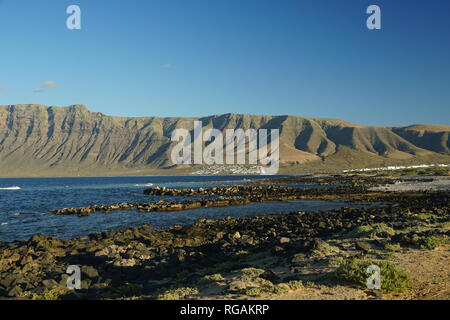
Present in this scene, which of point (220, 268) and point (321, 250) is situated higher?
point (321, 250)

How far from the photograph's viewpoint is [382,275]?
10.9 m

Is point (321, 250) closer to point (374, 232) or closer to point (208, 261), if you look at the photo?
point (374, 232)

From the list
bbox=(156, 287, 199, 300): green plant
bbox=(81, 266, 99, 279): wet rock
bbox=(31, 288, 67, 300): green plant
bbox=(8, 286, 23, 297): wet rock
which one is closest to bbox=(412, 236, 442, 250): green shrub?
bbox=(156, 287, 199, 300): green plant

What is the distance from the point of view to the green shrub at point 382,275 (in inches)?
414

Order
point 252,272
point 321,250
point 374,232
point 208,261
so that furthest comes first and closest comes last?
point 374,232, point 208,261, point 321,250, point 252,272

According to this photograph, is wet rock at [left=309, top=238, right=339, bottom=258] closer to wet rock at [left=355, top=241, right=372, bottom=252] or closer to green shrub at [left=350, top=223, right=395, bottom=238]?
wet rock at [left=355, top=241, right=372, bottom=252]

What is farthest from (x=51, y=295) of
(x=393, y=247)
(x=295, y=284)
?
(x=393, y=247)

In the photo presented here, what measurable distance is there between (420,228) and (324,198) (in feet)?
107

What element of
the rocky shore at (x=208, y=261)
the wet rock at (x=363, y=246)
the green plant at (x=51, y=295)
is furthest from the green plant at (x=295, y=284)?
the green plant at (x=51, y=295)

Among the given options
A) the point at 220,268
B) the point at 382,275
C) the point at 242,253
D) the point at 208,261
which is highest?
the point at 382,275

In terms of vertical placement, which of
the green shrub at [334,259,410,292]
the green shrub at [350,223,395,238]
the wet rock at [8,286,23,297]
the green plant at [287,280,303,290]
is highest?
the green shrub at [334,259,410,292]

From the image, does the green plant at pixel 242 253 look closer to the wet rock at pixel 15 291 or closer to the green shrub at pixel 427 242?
the green shrub at pixel 427 242

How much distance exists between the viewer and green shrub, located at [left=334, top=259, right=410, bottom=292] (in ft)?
34.5
